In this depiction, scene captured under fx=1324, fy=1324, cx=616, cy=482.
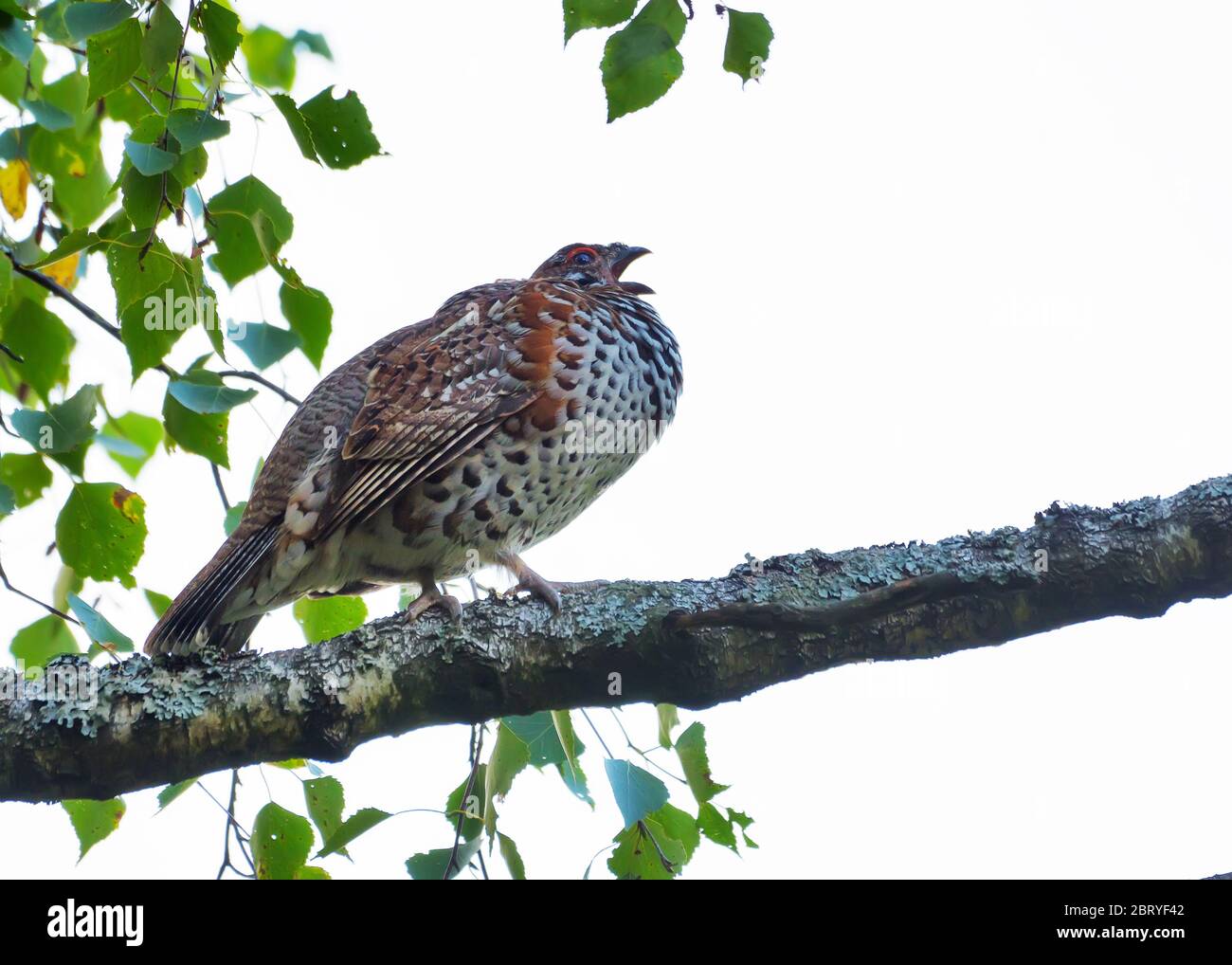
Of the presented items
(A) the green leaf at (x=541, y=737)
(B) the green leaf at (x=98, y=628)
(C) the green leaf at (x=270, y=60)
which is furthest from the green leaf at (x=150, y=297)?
(C) the green leaf at (x=270, y=60)

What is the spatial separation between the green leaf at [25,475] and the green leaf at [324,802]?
Result: 138cm

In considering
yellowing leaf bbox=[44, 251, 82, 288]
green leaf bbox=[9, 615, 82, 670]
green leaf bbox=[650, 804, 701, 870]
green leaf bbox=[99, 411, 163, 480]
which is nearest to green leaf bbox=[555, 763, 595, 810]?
green leaf bbox=[650, 804, 701, 870]

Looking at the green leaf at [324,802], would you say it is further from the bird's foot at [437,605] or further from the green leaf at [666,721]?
the green leaf at [666,721]

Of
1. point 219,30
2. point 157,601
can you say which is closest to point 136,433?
point 157,601

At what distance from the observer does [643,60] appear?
11.1 feet

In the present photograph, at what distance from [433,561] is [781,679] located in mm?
2139

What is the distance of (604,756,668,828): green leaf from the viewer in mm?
4125

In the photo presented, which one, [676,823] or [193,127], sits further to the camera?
[676,823]

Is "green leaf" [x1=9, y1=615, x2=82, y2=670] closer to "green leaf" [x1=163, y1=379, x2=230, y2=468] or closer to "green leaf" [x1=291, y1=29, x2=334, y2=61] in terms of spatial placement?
"green leaf" [x1=163, y1=379, x2=230, y2=468]

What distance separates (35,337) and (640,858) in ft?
9.06

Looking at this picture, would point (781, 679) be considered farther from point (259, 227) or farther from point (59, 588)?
point (59, 588)

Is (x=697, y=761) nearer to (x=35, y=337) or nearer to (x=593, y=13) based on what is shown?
(x=593, y=13)

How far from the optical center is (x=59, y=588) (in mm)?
4828
